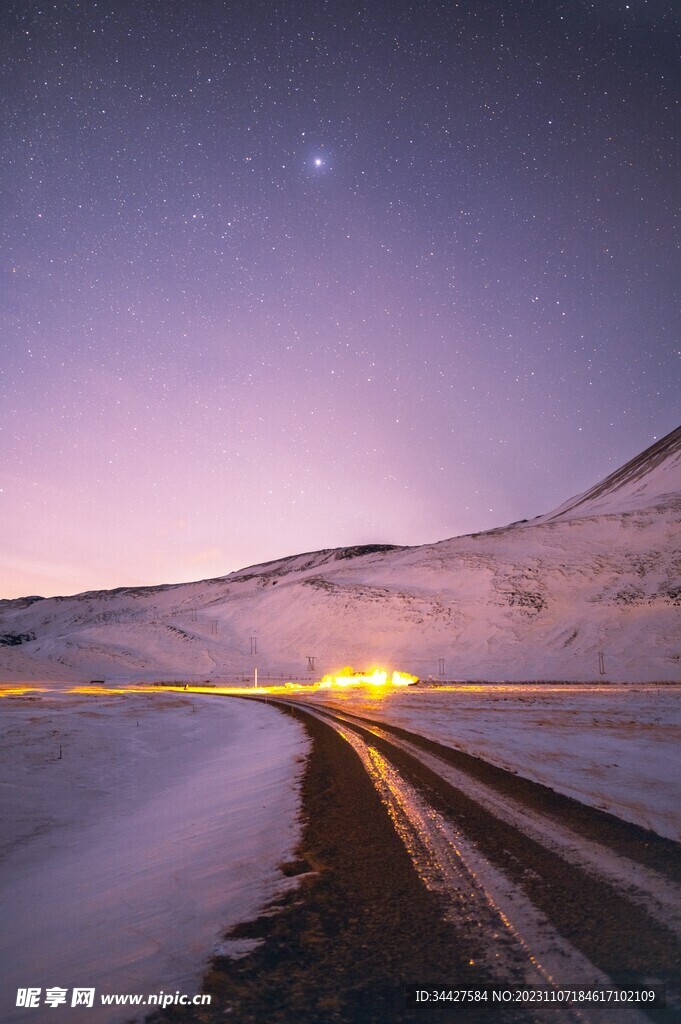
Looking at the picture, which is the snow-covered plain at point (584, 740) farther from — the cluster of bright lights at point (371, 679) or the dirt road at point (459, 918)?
the cluster of bright lights at point (371, 679)

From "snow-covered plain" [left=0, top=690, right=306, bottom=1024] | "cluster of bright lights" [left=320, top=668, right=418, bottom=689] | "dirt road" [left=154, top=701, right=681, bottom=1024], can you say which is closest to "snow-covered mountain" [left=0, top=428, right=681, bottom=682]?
"cluster of bright lights" [left=320, top=668, right=418, bottom=689]

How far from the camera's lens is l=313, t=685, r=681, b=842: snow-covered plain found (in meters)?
9.64

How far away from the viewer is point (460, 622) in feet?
329

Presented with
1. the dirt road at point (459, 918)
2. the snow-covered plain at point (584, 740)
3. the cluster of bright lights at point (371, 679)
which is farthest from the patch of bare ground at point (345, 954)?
A: the cluster of bright lights at point (371, 679)

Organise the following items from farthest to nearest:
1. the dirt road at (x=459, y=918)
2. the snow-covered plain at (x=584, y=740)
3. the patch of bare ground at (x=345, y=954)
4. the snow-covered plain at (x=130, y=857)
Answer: the snow-covered plain at (x=584, y=740)
the snow-covered plain at (x=130, y=857)
the dirt road at (x=459, y=918)
the patch of bare ground at (x=345, y=954)

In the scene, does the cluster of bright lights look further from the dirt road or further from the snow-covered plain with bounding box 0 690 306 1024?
the dirt road

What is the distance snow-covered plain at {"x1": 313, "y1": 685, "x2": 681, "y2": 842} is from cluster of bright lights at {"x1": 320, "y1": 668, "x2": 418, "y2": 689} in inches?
1170

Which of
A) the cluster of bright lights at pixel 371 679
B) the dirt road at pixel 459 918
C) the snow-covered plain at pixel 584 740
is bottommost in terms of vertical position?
the cluster of bright lights at pixel 371 679

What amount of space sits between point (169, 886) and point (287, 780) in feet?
22.2

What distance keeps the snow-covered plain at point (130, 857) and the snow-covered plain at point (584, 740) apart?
4.82 metres

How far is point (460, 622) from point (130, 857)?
96364 mm

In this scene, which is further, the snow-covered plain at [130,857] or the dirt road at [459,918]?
the snow-covered plain at [130,857]

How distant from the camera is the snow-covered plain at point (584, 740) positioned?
9.64m

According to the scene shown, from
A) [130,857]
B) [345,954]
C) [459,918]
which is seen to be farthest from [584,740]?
[345,954]
